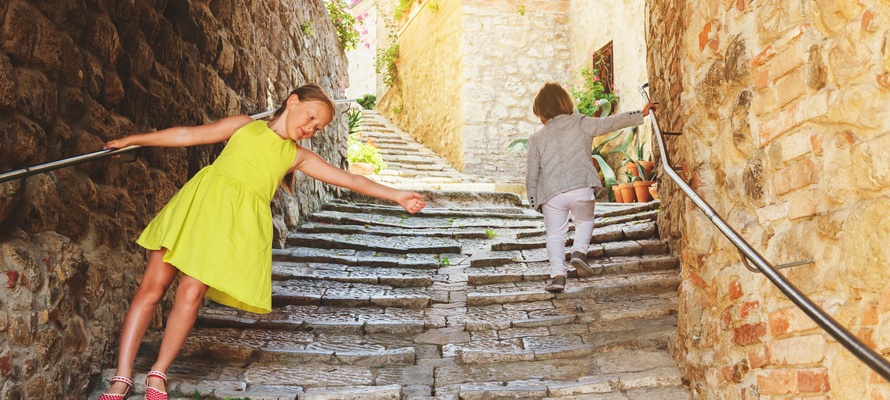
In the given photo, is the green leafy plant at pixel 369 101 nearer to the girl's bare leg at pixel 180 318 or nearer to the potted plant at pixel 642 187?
the potted plant at pixel 642 187

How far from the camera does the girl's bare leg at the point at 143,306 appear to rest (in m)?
2.49

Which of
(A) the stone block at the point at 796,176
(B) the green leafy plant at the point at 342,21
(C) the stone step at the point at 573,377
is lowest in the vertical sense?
(C) the stone step at the point at 573,377

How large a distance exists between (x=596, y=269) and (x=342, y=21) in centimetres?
495

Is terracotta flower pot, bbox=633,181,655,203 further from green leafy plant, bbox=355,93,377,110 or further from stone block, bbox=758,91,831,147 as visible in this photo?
green leafy plant, bbox=355,93,377,110

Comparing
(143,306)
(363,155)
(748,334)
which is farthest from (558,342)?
(363,155)

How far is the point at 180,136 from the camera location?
262 centimetres

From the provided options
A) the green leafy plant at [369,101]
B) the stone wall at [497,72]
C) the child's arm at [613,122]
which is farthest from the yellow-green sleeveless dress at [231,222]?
the green leafy plant at [369,101]

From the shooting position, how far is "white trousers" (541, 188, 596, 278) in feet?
14.2

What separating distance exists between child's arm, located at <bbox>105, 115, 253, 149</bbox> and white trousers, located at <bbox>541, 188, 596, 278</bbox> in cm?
215

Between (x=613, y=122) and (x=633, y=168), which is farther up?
(x=633, y=168)

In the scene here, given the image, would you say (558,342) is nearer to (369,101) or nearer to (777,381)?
(777,381)

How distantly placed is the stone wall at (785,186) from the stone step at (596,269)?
1.65 m

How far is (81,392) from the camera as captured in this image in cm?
260

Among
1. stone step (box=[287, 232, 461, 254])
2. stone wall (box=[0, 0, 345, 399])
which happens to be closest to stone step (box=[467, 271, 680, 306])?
stone step (box=[287, 232, 461, 254])
